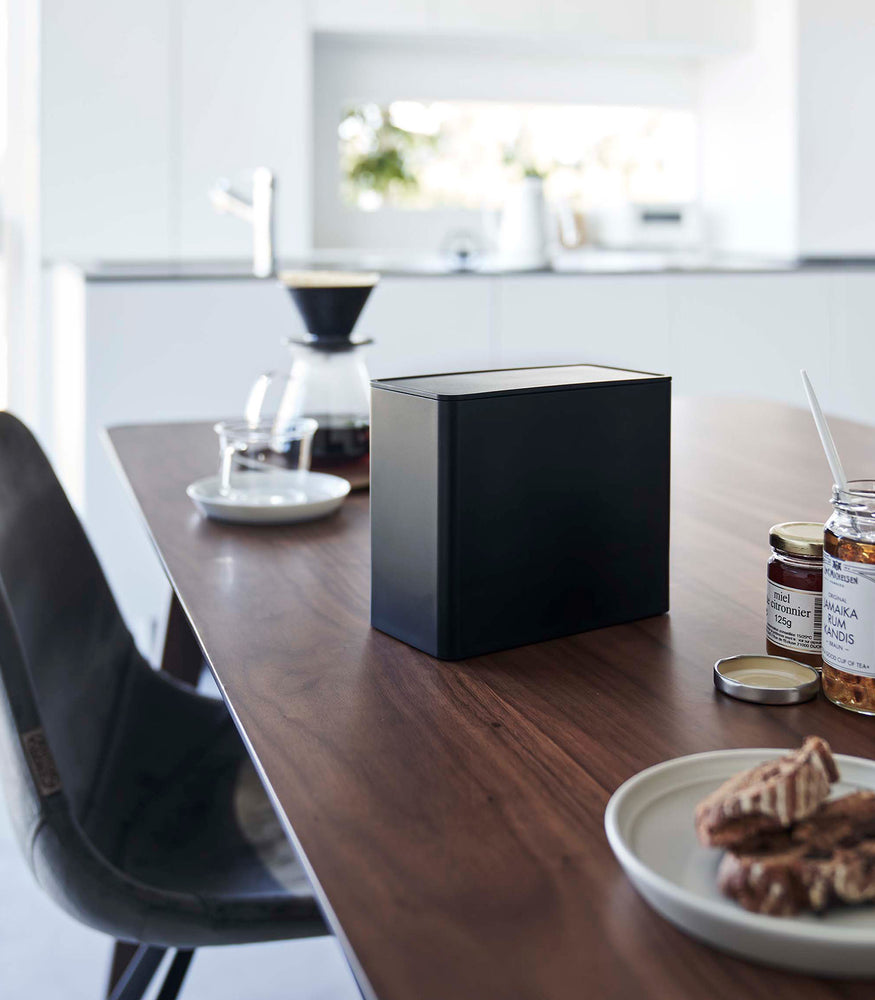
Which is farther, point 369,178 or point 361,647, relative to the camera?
point 369,178

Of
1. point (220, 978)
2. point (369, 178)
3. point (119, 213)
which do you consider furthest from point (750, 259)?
point (220, 978)

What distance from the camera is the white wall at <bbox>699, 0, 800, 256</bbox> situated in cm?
439

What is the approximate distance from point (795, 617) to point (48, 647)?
63 cm

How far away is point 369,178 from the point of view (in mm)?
4668

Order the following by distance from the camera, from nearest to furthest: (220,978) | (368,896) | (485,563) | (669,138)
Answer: (368,896), (485,563), (220,978), (669,138)

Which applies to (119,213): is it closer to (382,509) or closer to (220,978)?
(220,978)

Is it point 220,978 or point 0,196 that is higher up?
point 0,196

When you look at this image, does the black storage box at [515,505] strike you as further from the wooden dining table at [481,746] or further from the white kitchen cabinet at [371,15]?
the white kitchen cabinet at [371,15]

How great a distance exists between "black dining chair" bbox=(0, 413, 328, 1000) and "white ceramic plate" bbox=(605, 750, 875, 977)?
1.59 ft

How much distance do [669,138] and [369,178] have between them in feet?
4.41

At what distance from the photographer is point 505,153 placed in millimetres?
4844

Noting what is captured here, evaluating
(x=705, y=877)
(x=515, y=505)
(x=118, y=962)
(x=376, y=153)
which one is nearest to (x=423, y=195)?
(x=376, y=153)

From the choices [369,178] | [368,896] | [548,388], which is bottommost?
[368,896]

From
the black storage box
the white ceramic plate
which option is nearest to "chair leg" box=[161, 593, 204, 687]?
the black storage box
